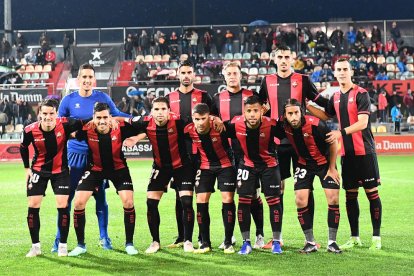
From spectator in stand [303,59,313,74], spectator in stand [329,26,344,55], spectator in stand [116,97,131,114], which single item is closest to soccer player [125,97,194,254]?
spectator in stand [116,97,131,114]

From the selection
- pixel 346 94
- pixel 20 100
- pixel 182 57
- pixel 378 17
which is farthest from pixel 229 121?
pixel 378 17

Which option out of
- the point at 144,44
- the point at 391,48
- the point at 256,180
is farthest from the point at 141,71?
the point at 256,180

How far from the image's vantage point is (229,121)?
8.88 m

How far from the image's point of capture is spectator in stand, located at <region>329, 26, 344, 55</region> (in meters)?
35.6

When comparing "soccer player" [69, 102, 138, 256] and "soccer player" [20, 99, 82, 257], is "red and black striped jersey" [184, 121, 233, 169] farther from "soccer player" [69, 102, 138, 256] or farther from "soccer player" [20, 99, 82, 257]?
"soccer player" [20, 99, 82, 257]

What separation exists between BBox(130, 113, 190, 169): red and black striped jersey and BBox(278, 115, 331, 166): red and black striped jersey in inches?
45.1

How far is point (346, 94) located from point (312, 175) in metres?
1.04

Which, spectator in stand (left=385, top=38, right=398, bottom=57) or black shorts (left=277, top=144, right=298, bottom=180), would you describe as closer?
black shorts (left=277, top=144, right=298, bottom=180)

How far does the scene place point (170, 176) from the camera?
909 centimetres

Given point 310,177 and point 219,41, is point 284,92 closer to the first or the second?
point 310,177

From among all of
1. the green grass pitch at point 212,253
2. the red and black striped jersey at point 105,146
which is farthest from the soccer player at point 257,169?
the red and black striped jersey at point 105,146

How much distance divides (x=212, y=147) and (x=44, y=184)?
188cm

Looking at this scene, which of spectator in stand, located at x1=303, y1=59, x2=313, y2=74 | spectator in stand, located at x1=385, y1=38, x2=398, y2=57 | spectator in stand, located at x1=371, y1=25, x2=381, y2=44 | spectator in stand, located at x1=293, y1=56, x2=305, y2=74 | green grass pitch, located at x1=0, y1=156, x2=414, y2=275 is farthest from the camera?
spectator in stand, located at x1=371, y1=25, x2=381, y2=44

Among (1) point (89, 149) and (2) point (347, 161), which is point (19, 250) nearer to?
(1) point (89, 149)
